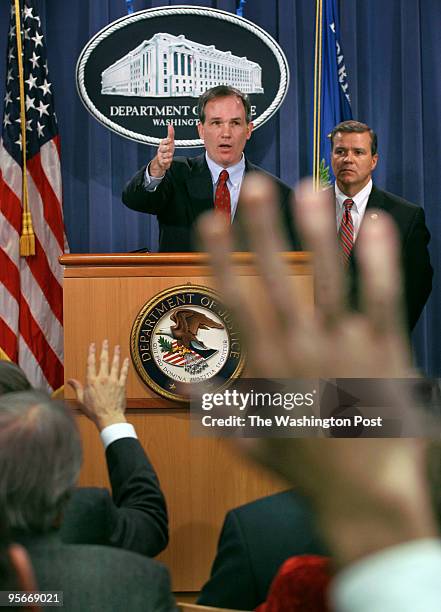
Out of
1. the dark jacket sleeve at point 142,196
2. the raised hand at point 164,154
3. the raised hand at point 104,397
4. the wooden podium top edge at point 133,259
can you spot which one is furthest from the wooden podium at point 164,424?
the dark jacket sleeve at point 142,196

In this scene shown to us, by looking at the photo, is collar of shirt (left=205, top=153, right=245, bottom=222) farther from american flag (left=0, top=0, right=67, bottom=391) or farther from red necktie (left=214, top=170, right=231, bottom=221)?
american flag (left=0, top=0, right=67, bottom=391)

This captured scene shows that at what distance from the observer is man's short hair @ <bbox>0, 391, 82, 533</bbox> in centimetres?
124

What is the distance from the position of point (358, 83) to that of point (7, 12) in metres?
2.08

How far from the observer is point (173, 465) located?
2.56 meters

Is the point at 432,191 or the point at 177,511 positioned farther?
the point at 432,191

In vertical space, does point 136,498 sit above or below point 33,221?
below

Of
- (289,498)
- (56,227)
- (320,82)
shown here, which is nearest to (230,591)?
(289,498)

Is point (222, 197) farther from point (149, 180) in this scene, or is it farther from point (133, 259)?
point (133, 259)

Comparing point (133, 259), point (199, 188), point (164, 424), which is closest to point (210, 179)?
Answer: point (199, 188)

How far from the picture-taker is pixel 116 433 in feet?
6.29

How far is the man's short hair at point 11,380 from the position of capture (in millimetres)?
1754

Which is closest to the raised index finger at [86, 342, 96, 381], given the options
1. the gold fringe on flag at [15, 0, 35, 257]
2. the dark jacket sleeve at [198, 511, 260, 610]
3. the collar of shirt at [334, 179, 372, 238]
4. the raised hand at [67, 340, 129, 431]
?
the raised hand at [67, 340, 129, 431]

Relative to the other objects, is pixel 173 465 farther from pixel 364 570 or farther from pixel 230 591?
pixel 364 570

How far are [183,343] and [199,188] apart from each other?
5.30ft
